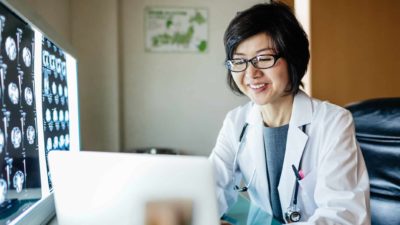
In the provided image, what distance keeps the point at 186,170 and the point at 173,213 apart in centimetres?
8

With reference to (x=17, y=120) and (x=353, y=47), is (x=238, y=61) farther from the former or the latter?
(x=353, y=47)

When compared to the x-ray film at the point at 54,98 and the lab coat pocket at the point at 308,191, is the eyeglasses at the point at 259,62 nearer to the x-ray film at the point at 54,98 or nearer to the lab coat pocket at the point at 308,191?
the lab coat pocket at the point at 308,191

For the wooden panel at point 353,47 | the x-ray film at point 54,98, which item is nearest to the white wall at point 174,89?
the wooden panel at point 353,47

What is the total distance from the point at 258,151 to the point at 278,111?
156 mm

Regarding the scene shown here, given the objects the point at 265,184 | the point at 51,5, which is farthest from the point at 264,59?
the point at 51,5

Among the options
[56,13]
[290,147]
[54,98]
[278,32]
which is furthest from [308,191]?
[56,13]

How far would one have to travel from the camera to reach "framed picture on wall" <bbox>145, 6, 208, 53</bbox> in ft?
9.44

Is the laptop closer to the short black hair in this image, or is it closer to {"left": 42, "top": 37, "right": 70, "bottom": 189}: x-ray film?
{"left": 42, "top": 37, "right": 70, "bottom": 189}: x-ray film

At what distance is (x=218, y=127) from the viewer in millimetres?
3021

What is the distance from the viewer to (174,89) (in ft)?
9.68

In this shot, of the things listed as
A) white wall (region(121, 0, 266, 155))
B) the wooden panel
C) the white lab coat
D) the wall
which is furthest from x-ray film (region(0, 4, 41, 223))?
white wall (region(121, 0, 266, 155))

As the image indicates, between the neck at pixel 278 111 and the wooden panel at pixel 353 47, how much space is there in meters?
1.20

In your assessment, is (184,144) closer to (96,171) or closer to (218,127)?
(218,127)

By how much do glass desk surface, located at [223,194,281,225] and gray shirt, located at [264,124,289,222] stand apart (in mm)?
55
